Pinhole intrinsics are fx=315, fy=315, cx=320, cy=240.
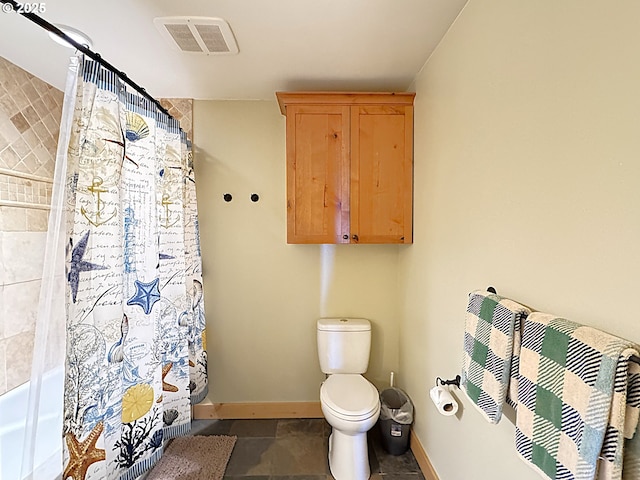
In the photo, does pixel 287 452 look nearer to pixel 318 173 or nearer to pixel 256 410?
pixel 256 410

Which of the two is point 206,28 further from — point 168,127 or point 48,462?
point 48,462

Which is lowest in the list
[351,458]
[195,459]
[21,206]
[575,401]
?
[195,459]

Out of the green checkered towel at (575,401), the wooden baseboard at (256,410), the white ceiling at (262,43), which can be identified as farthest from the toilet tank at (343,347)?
the white ceiling at (262,43)

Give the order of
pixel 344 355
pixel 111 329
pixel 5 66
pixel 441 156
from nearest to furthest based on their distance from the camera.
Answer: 1. pixel 111 329
2. pixel 441 156
3. pixel 5 66
4. pixel 344 355

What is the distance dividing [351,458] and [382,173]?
1703 millimetres

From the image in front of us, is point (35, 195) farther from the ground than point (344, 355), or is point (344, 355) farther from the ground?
point (35, 195)

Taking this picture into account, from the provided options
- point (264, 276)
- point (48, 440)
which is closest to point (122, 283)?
point (48, 440)

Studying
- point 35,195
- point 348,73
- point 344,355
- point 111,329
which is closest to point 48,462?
point 111,329

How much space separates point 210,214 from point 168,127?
0.73 metres

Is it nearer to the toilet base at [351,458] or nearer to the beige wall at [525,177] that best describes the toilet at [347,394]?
the toilet base at [351,458]

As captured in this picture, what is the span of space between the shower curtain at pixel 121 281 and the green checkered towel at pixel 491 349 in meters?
1.42

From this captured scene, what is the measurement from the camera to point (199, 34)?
1.53 meters

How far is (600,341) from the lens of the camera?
2.18 ft

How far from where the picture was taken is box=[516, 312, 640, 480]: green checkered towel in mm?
618
